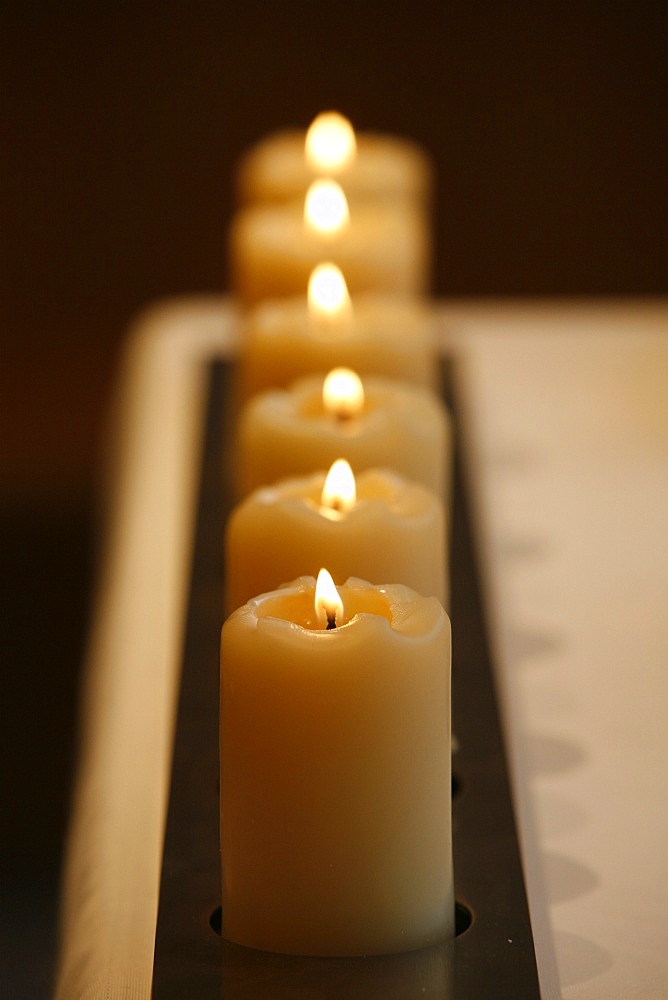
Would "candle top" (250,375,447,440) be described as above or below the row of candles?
above

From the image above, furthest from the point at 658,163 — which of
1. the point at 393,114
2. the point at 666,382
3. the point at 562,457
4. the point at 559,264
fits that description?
the point at 562,457

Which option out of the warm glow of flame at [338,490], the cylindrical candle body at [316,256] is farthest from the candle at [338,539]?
the cylindrical candle body at [316,256]

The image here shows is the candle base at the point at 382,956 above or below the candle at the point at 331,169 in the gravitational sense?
below

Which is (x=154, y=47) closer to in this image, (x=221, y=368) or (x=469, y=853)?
(x=221, y=368)

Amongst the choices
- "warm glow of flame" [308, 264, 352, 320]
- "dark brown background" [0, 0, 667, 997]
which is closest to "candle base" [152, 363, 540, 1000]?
"warm glow of flame" [308, 264, 352, 320]

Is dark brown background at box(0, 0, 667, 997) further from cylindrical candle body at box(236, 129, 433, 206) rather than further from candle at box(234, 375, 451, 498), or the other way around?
candle at box(234, 375, 451, 498)

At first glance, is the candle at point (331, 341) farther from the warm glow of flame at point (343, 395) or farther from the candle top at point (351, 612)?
the candle top at point (351, 612)
